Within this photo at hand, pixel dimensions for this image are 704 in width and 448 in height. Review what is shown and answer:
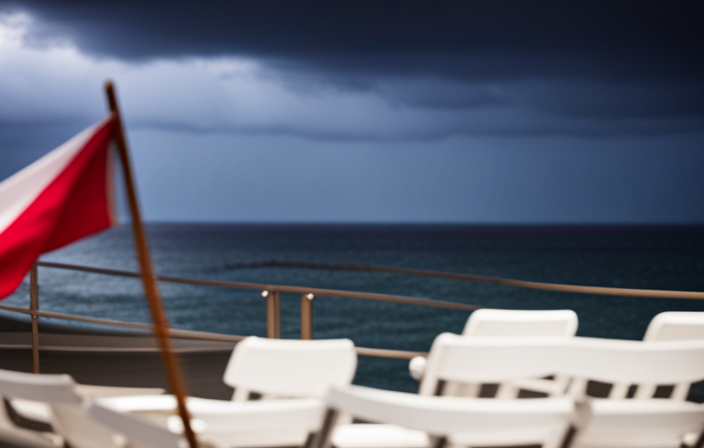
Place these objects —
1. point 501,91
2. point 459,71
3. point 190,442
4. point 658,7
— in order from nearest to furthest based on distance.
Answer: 1. point 190,442
2. point 658,7
3. point 459,71
4. point 501,91

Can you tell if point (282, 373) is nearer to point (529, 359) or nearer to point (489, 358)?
point (489, 358)

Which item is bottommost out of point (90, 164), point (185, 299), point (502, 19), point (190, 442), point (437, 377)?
point (185, 299)

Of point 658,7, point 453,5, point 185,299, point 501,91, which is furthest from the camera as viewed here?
point 501,91

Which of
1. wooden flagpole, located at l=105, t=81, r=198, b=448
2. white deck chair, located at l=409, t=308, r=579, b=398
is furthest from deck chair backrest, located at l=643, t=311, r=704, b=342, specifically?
wooden flagpole, located at l=105, t=81, r=198, b=448

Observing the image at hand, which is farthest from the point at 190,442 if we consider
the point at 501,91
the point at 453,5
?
the point at 501,91

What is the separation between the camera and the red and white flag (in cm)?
180

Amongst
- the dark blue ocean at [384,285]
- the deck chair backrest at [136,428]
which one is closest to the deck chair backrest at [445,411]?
the deck chair backrest at [136,428]

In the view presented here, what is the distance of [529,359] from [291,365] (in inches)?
26.2

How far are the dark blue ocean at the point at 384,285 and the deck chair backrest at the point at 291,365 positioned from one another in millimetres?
18769

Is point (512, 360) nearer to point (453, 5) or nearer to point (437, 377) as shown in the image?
point (437, 377)

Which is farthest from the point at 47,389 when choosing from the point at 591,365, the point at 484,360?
the point at 591,365

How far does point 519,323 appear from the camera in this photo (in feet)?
8.18

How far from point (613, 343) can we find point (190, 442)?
117 cm

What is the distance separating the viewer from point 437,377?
1.84 metres
